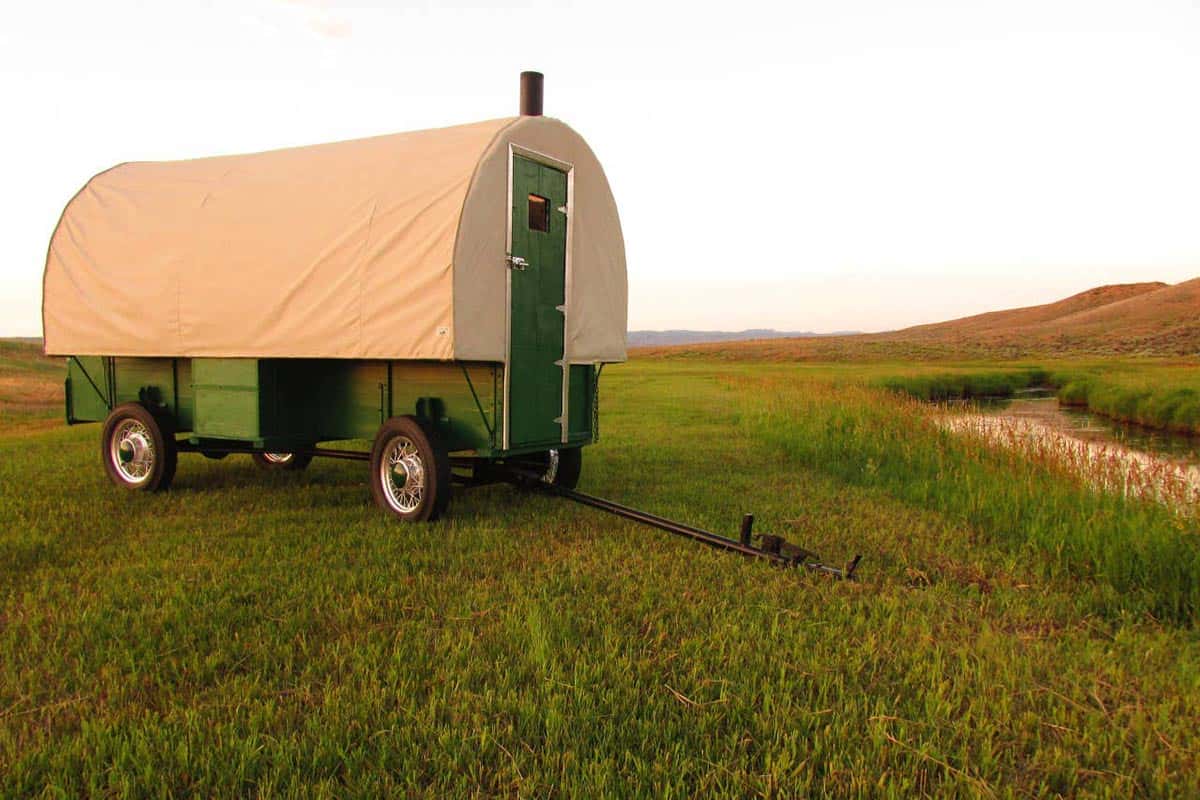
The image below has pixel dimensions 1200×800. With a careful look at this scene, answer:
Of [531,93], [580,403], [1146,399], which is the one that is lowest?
[1146,399]

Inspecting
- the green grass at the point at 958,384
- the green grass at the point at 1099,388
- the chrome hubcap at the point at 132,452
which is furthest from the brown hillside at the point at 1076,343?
the chrome hubcap at the point at 132,452

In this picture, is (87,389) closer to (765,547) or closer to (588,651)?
(588,651)

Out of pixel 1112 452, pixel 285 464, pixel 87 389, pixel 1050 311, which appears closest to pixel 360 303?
pixel 285 464

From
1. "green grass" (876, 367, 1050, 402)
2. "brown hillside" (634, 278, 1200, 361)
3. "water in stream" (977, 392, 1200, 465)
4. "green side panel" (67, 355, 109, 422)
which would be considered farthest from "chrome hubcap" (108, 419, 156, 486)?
"brown hillside" (634, 278, 1200, 361)

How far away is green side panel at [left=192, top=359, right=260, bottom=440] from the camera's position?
26.9 feet

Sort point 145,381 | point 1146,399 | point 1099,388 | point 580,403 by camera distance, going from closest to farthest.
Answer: point 580,403 → point 145,381 → point 1146,399 → point 1099,388

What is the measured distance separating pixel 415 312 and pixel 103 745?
440 centimetres

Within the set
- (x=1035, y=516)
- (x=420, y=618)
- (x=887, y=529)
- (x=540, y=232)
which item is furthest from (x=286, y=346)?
(x=1035, y=516)

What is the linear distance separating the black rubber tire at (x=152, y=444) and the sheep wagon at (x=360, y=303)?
26 mm

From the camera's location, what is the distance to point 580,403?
8.72 m

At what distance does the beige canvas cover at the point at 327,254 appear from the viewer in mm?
7129

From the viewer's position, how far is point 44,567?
19.3 feet

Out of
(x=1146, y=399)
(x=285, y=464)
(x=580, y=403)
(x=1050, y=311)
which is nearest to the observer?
(x=580, y=403)

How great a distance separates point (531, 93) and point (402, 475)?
4.02 meters
